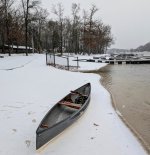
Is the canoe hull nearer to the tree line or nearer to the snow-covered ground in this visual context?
the snow-covered ground

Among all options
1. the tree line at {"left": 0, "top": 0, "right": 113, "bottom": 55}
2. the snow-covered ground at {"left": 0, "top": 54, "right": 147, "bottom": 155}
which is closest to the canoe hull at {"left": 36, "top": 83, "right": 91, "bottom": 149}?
the snow-covered ground at {"left": 0, "top": 54, "right": 147, "bottom": 155}

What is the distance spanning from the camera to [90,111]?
27.9 ft

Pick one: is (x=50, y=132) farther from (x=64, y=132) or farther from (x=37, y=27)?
(x=37, y=27)

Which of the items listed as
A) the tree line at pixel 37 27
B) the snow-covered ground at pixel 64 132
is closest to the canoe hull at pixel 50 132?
the snow-covered ground at pixel 64 132

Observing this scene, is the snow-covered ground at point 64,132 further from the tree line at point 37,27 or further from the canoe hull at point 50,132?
the tree line at point 37,27

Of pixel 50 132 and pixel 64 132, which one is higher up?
pixel 50 132

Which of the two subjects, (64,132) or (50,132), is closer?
(50,132)

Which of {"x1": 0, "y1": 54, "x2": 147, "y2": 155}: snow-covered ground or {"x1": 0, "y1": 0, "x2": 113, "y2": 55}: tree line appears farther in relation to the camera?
{"x1": 0, "y1": 0, "x2": 113, "y2": 55}: tree line

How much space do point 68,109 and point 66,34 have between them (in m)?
54.7

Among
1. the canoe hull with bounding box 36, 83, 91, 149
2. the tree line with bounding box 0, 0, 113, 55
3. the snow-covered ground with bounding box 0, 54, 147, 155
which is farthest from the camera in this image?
the tree line with bounding box 0, 0, 113, 55

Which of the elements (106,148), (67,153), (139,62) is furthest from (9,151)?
(139,62)

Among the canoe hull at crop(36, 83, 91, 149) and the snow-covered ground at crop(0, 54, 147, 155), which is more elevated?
the canoe hull at crop(36, 83, 91, 149)

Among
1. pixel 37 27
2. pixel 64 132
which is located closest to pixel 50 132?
pixel 64 132

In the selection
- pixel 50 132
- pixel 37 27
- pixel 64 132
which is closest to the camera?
pixel 50 132
